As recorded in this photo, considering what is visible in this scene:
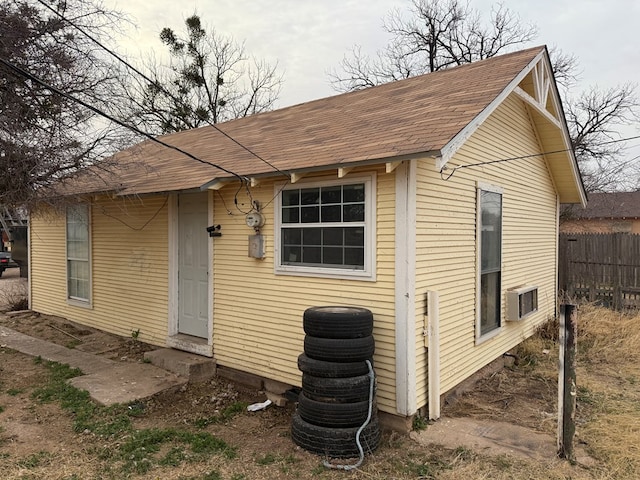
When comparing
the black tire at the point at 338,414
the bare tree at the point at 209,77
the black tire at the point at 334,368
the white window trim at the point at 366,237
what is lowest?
the black tire at the point at 338,414

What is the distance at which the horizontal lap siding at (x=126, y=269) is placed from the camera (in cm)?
719

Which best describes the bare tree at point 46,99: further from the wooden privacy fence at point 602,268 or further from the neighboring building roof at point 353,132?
the wooden privacy fence at point 602,268

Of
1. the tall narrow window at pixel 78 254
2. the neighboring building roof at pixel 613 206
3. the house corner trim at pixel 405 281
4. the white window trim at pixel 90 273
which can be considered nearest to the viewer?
the house corner trim at pixel 405 281

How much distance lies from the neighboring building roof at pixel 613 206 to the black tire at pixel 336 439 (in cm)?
2694

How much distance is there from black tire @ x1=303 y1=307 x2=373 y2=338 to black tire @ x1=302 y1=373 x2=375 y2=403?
0.39 meters

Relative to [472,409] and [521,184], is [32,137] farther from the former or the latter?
[521,184]

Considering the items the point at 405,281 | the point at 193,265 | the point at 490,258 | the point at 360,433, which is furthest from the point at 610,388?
the point at 193,265

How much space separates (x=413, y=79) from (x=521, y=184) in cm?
248

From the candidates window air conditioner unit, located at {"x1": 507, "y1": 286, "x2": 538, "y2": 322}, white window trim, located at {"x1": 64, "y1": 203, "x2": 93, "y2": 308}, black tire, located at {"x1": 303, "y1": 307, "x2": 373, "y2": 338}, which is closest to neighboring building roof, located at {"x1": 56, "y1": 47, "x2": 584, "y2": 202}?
white window trim, located at {"x1": 64, "y1": 203, "x2": 93, "y2": 308}

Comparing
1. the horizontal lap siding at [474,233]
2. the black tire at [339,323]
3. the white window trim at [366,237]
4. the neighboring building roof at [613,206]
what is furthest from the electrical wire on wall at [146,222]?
the neighboring building roof at [613,206]

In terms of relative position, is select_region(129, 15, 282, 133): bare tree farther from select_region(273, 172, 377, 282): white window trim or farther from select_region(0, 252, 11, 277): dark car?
select_region(273, 172, 377, 282): white window trim

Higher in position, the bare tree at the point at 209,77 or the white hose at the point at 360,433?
the bare tree at the point at 209,77

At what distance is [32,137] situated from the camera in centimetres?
564

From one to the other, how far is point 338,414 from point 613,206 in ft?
100
